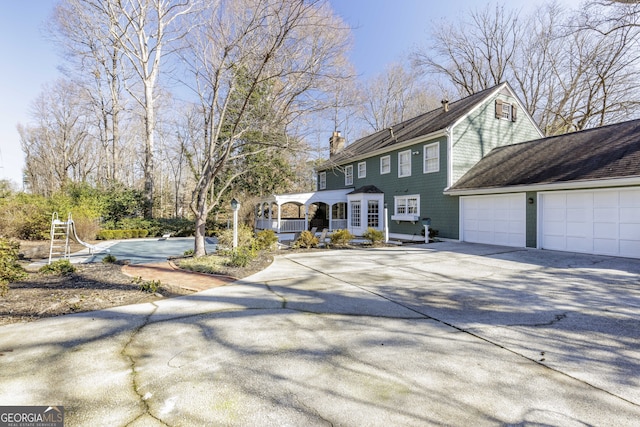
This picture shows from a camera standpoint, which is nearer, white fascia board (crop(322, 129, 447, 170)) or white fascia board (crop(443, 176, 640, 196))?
white fascia board (crop(443, 176, 640, 196))

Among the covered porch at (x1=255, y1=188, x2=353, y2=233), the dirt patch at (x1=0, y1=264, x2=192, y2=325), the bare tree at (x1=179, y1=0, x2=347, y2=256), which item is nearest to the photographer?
the dirt patch at (x1=0, y1=264, x2=192, y2=325)

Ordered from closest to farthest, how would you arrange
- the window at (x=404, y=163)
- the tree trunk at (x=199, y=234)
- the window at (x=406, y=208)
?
the tree trunk at (x=199, y=234) → the window at (x=406, y=208) → the window at (x=404, y=163)

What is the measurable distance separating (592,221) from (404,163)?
8.43 m

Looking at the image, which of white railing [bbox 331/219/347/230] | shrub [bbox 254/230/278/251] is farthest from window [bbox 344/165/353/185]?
shrub [bbox 254/230/278/251]

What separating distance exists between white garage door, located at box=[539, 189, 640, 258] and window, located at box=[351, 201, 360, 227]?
9259 millimetres

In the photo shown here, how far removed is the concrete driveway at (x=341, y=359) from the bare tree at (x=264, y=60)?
15.6 ft

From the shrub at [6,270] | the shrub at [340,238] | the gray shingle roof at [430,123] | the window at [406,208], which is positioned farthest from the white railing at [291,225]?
the shrub at [6,270]

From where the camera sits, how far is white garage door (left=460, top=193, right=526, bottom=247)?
11.1 metres

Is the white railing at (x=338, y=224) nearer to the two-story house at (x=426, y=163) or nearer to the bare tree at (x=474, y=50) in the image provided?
the two-story house at (x=426, y=163)

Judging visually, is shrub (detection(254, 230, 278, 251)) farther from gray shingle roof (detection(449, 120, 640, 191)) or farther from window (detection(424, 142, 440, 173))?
window (detection(424, 142, 440, 173))

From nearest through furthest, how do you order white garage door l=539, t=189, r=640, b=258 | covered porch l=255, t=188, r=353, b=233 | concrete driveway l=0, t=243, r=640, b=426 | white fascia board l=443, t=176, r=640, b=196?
concrete driveway l=0, t=243, r=640, b=426, white fascia board l=443, t=176, r=640, b=196, white garage door l=539, t=189, r=640, b=258, covered porch l=255, t=188, r=353, b=233

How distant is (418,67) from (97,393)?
1078 inches

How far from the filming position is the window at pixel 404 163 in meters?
15.8

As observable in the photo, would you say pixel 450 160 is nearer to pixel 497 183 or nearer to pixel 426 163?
pixel 426 163
